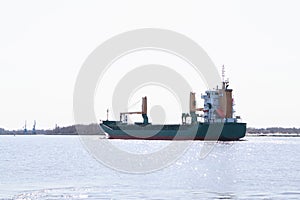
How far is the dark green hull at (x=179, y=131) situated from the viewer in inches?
4552

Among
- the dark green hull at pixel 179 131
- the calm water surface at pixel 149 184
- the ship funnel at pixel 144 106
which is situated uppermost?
the ship funnel at pixel 144 106

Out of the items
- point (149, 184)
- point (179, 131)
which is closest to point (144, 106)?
point (179, 131)

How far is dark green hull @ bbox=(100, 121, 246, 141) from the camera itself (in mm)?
115625

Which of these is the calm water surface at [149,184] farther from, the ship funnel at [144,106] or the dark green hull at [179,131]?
the ship funnel at [144,106]

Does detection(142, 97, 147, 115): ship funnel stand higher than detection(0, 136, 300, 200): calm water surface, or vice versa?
detection(142, 97, 147, 115): ship funnel

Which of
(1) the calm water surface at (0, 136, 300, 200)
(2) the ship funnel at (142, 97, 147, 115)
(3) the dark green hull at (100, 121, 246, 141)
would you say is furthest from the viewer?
(2) the ship funnel at (142, 97, 147, 115)

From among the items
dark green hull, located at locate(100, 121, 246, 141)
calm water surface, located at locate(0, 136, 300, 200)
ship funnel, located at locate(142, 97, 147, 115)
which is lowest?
calm water surface, located at locate(0, 136, 300, 200)

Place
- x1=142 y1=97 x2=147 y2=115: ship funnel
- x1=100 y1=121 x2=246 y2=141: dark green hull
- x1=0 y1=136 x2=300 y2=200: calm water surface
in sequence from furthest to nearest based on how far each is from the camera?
x1=142 y1=97 x2=147 y2=115: ship funnel, x1=100 y1=121 x2=246 y2=141: dark green hull, x1=0 y1=136 x2=300 y2=200: calm water surface

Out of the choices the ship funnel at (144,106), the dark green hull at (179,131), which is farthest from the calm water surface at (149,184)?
the ship funnel at (144,106)

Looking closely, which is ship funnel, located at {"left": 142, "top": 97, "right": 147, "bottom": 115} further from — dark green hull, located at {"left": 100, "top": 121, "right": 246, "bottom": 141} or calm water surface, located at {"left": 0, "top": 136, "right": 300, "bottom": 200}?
calm water surface, located at {"left": 0, "top": 136, "right": 300, "bottom": 200}

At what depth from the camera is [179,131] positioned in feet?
411

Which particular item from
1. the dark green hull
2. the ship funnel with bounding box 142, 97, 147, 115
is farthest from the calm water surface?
the ship funnel with bounding box 142, 97, 147, 115

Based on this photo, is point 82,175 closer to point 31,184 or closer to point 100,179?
point 100,179

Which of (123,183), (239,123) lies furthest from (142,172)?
(239,123)
